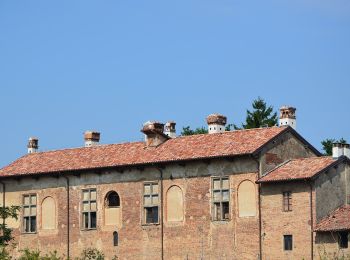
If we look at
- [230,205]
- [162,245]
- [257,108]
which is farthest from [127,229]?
[257,108]

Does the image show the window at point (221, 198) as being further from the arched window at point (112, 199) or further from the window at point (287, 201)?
the arched window at point (112, 199)

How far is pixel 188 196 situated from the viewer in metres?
53.8

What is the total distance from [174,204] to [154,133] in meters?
4.47

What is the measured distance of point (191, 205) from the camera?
176 ft

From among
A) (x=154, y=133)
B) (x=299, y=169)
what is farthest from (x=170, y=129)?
(x=299, y=169)

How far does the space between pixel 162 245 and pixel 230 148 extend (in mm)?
6205

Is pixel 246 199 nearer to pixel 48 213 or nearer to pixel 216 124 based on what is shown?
pixel 216 124

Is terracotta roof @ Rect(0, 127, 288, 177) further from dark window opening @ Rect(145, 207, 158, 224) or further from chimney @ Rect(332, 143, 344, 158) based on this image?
chimney @ Rect(332, 143, 344, 158)

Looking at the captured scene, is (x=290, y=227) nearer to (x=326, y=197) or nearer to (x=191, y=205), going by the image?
(x=326, y=197)

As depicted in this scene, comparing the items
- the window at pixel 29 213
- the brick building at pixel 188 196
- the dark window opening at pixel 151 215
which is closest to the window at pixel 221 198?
the brick building at pixel 188 196

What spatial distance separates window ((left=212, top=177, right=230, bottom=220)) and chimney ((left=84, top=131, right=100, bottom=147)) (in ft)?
36.0

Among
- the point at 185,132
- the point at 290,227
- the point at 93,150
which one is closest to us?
the point at 290,227

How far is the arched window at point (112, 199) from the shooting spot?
187 ft

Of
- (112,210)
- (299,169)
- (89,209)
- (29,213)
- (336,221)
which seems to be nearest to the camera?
(336,221)
